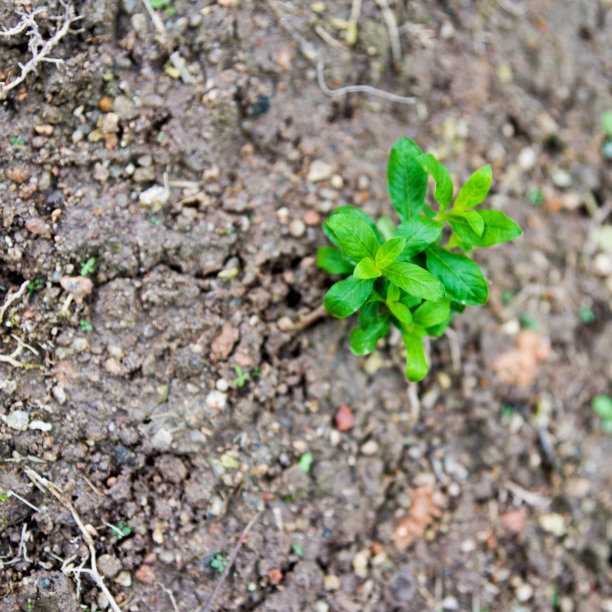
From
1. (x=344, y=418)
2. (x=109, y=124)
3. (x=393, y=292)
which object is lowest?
(x=344, y=418)

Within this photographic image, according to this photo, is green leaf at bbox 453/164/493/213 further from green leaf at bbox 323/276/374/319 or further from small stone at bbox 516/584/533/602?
small stone at bbox 516/584/533/602

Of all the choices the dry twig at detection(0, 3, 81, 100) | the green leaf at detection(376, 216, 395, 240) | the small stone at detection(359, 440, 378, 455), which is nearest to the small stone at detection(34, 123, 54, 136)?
the dry twig at detection(0, 3, 81, 100)

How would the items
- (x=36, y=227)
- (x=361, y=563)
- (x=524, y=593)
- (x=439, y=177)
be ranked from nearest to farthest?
1. (x=439, y=177)
2. (x=36, y=227)
3. (x=361, y=563)
4. (x=524, y=593)

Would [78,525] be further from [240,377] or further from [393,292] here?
[393,292]

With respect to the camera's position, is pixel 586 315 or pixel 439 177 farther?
pixel 586 315

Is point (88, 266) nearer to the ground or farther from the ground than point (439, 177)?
nearer to the ground

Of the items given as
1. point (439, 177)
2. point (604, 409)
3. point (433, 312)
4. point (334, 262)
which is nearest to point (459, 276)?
point (433, 312)

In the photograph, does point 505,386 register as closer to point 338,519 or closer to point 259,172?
point 338,519
